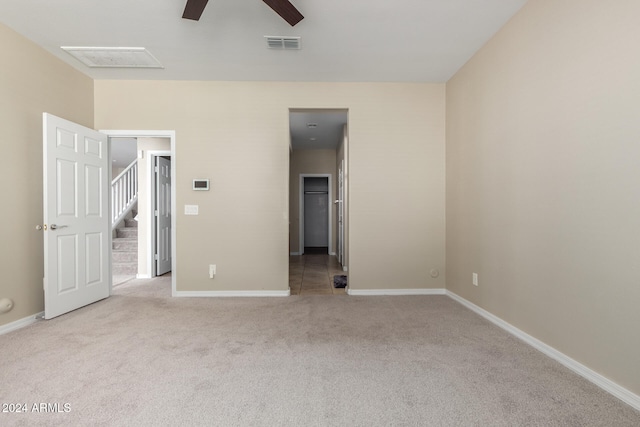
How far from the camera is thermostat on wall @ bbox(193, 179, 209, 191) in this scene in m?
3.88

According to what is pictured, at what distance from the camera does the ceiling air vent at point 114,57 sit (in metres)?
3.12

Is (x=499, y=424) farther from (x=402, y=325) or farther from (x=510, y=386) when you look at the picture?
(x=402, y=325)

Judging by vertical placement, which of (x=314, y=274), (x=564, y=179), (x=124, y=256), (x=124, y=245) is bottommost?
(x=314, y=274)

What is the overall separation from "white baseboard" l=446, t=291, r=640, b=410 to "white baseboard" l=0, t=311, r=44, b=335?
14.5 feet

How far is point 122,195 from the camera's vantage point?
21.7ft

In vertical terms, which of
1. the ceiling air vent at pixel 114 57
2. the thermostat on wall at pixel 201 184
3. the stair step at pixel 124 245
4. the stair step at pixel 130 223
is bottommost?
the stair step at pixel 124 245

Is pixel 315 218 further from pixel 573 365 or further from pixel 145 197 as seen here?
pixel 573 365

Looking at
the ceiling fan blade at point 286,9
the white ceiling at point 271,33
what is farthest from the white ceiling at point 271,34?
the ceiling fan blade at point 286,9

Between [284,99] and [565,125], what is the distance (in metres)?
2.95

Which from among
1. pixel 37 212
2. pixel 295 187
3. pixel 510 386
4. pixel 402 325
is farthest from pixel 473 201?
pixel 295 187

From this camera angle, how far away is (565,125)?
2.11 meters

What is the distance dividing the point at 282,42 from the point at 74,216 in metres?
2.88

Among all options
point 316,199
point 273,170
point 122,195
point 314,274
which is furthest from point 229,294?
point 316,199

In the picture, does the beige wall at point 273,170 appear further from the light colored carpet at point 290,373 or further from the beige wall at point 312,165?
the beige wall at point 312,165
